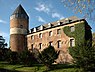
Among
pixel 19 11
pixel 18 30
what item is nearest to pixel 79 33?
pixel 18 30

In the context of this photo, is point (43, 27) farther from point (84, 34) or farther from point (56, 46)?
point (84, 34)

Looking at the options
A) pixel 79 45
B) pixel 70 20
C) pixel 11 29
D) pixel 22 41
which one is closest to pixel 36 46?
pixel 22 41

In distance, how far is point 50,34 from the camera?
157 feet

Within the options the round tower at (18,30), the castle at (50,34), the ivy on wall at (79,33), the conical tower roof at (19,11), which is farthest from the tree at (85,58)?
the conical tower roof at (19,11)

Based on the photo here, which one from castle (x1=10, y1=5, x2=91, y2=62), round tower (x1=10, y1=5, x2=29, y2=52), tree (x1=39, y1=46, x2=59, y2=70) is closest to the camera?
tree (x1=39, y1=46, x2=59, y2=70)

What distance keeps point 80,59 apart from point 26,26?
2608 cm

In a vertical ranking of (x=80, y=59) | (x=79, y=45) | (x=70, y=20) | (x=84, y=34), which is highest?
(x=70, y=20)

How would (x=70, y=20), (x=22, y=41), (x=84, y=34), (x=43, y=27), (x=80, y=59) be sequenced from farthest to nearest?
(x=22, y=41) → (x=43, y=27) → (x=70, y=20) → (x=84, y=34) → (x=80, y=59)

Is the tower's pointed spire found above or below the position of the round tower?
above

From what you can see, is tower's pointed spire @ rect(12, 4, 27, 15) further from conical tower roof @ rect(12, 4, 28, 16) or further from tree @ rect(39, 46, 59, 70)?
tree @ rect(39, 46, 59, 70)

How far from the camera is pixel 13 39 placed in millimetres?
53156

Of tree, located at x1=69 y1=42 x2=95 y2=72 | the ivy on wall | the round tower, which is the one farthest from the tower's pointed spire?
tree, located at x1=69 y1=42 x2=95 y2=72

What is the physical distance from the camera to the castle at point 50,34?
41.9 meters

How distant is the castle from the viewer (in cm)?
4194
